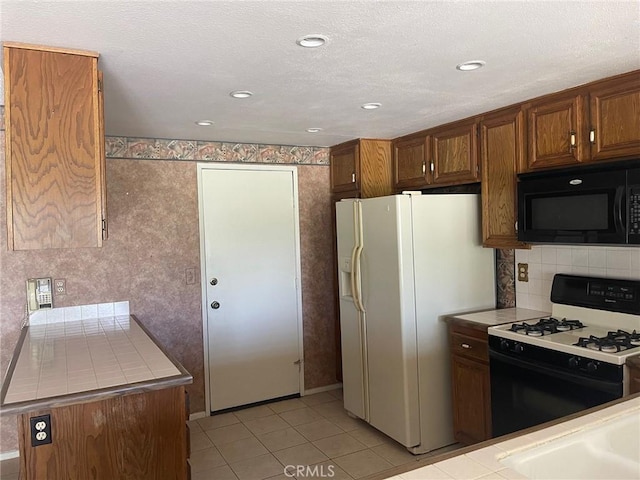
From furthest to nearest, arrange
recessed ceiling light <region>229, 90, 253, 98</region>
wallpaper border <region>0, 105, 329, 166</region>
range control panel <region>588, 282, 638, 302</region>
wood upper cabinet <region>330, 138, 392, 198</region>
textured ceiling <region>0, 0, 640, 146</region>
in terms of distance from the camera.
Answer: wood upper cabinet <region>330, 138, 392, 198</region>, wallpaper border <region>0, 105, 329, 166</region>, range control panel <region>588, 282, 638, 302</region>, recessed ceiling light <region>229, 90, 253, 98</region>, textured ceiling <region>0, 0, 640, 146</region>

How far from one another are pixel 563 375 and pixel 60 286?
312cm

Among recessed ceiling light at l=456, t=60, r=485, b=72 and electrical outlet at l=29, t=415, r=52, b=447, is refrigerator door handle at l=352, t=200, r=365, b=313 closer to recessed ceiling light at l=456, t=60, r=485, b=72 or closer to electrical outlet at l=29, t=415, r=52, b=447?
recessed ceiling light at l=456, t=60, r=485, b=72

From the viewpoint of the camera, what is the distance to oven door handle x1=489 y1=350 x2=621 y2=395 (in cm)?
222

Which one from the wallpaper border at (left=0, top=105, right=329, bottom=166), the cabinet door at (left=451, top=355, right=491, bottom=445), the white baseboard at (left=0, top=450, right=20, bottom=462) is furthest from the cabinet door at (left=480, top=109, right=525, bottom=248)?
the white baseboard at (left=0, top=450, right=20, bottom=462)

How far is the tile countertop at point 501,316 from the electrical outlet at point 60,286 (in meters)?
2.61

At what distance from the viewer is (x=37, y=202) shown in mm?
1858

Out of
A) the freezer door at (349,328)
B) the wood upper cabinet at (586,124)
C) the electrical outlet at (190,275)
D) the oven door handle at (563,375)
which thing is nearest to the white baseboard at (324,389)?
the freezer door at (349,328)

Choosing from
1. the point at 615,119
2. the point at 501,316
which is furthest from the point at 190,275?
the point at 615,119

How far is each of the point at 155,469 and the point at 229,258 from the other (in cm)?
224

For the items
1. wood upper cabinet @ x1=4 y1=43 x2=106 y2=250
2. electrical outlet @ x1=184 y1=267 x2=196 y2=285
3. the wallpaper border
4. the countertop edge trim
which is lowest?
the countertop edge trim

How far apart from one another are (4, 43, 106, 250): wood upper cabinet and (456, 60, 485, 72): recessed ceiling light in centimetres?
153

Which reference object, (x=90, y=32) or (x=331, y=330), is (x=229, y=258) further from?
(x=90, y=32)

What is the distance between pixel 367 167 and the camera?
3957 millimetres

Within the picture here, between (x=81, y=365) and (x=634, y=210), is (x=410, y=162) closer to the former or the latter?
(x=634, y=210)
